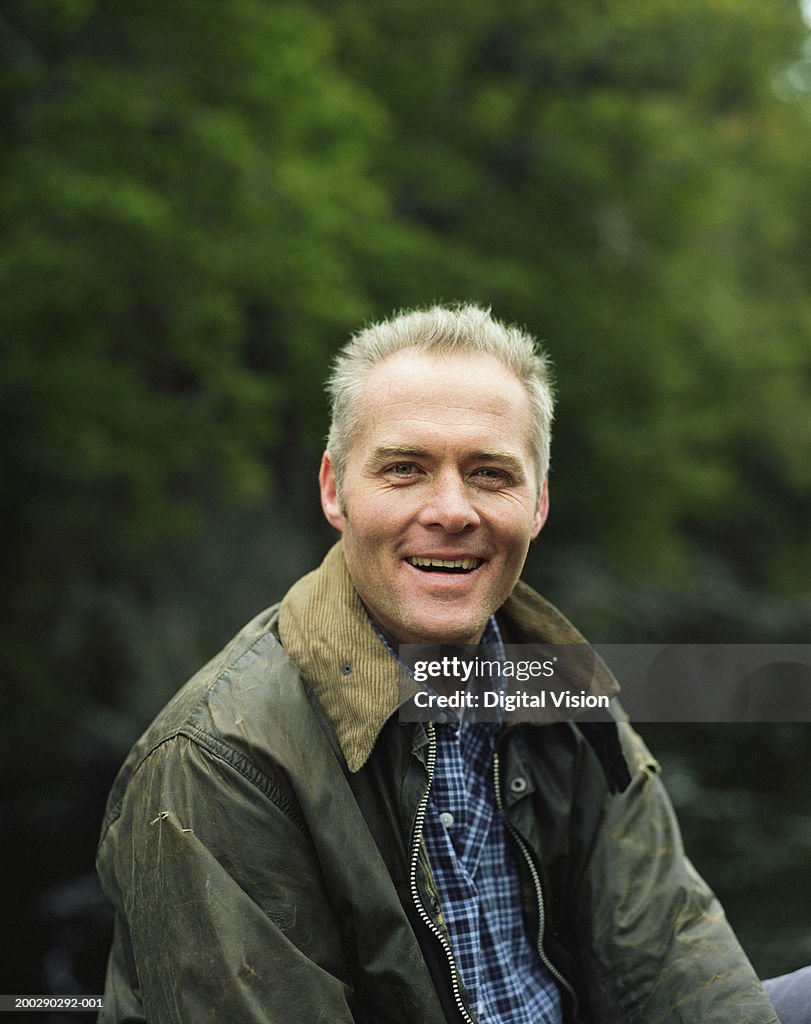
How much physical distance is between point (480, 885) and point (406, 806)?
0.84ft

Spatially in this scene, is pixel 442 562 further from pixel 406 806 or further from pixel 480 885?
pixel 480 885

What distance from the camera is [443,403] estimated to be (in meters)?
2.11

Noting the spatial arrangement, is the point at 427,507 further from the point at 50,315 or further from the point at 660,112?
the point at 660,112

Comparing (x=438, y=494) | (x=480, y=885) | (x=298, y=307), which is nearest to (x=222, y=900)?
(x=480, y=885)

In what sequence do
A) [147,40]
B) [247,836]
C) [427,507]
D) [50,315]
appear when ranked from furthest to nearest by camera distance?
[147,40]
[50,315]
[427,507]
[247,836]

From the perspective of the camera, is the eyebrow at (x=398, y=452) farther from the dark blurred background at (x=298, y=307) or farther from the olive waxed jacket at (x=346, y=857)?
the dark blurred background at (x=298, y=307)

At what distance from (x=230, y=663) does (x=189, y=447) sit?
7.58 meters

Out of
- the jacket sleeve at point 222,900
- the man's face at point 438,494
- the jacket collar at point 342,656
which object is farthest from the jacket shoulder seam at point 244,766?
the man's face at point 438,494

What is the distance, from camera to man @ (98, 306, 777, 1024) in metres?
1.80

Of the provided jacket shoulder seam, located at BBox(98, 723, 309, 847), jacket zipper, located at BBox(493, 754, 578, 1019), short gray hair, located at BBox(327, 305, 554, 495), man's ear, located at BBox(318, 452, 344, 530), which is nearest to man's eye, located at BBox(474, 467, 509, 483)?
short gray hair, located at BBox(327, 305, 554, 495)

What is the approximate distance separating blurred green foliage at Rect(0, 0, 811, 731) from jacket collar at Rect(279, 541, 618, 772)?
5746mm

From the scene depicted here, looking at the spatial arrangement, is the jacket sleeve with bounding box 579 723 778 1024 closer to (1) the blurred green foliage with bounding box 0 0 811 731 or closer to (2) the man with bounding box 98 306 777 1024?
(2) the man with bounding box 98 306 777 1024

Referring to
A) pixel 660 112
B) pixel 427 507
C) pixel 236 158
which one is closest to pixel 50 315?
pixel 236 158

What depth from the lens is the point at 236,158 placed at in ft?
27.3
